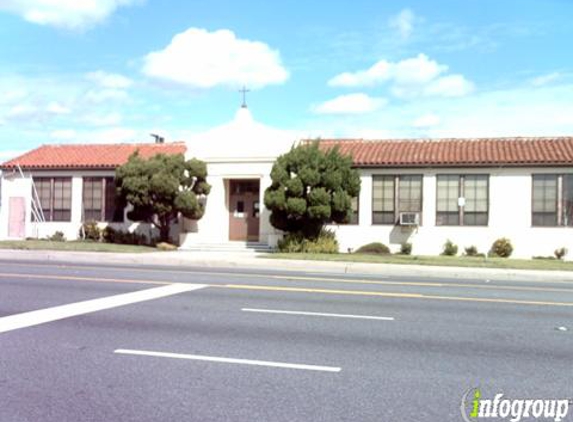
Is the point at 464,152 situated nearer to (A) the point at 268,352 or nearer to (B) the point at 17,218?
(B) the point at 17,218

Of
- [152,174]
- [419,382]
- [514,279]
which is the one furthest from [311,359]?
[152,174]

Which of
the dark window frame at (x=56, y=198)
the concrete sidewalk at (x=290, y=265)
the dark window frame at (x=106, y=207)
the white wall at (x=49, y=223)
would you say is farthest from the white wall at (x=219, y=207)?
the dark window frame at (x=56, y=198)

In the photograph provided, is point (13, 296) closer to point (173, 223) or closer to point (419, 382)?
point (419, 382)

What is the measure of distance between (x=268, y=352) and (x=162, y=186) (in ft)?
63.5

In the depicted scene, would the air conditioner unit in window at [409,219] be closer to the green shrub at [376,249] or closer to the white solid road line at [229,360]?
the green shrub at [376,249]

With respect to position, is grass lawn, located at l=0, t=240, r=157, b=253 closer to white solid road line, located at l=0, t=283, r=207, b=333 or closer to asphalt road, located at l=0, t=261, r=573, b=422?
asphalt road, located at l=0, t=261, r=573, b=422

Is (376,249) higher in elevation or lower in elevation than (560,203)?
lower

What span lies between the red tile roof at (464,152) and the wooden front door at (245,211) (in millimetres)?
4616

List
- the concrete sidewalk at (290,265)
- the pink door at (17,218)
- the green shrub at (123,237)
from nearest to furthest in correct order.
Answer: the concrete sidewalk at (290,265)
the green shrub at (123,237)
the pink door at (17,218)

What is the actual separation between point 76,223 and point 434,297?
72.8 ft

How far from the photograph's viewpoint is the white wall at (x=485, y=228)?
2558 cm

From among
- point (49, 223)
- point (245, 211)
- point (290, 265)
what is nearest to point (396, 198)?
point (245, 211)

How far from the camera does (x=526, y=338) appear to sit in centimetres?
840

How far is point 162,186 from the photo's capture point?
25.9 meters
